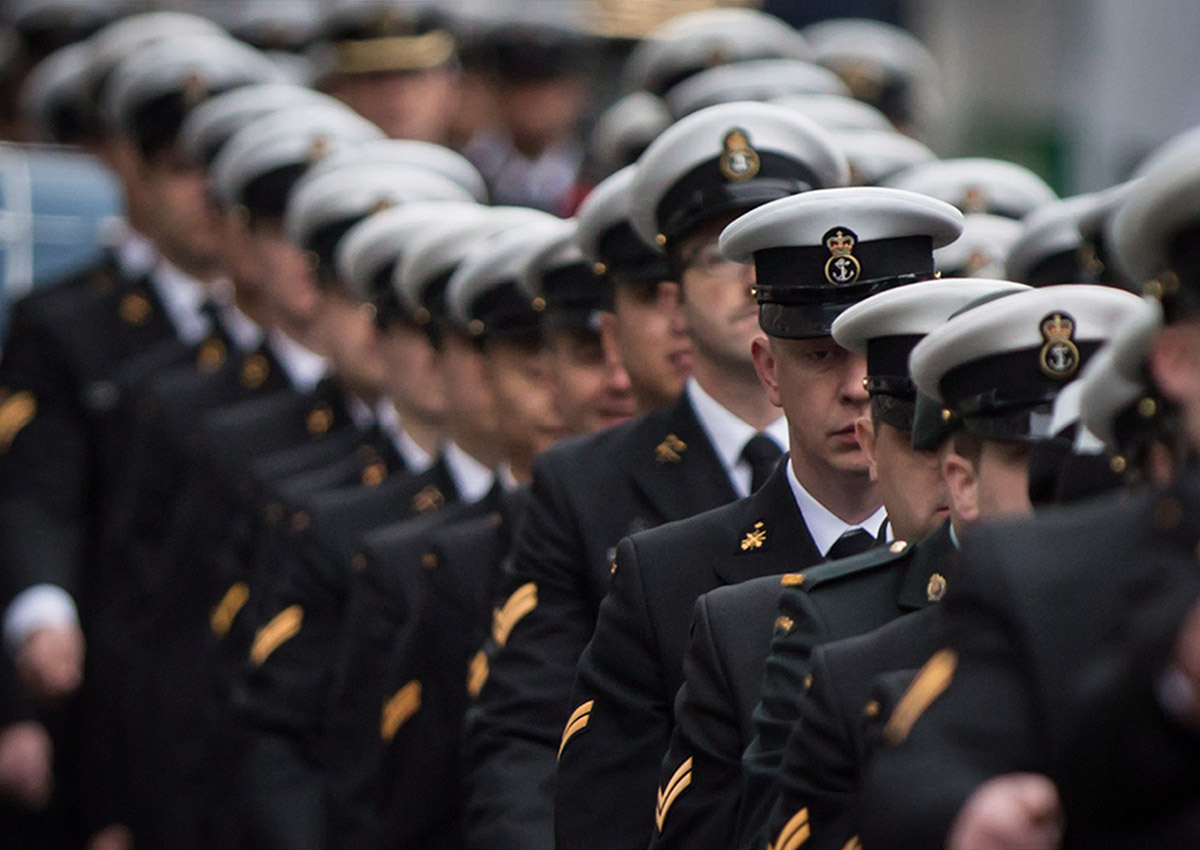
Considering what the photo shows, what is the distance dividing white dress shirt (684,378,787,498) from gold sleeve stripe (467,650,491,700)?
65 centimetres

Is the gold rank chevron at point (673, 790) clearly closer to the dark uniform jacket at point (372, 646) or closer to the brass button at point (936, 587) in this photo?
the brass button at point (936, 587)

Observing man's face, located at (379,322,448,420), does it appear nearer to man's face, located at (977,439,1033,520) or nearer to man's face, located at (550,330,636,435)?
man's face, located at (550,330,636,435)

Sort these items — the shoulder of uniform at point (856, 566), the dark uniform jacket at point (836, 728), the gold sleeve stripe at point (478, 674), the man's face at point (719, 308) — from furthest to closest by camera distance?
the gold sleeve stripe at point (478, 674)
the man's face at point (719, 308)
the shoulder of uniform at point (856, 566)
the dark uniform jacket at point (836, 728)

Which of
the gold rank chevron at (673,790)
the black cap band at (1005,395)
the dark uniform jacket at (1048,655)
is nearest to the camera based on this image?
the dark uniform jacket at (1048,655)

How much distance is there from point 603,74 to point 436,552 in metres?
7.72

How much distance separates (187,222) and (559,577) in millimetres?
4838

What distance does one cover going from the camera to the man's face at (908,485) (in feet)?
12.8

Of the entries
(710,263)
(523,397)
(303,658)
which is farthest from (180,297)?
(710,263)

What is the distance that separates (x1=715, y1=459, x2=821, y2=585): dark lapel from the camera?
4441 millimetres

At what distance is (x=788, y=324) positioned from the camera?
439 cm

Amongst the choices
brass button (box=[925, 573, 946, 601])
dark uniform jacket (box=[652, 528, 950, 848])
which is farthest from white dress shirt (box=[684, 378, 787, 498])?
brass button (box=[925, 573, 946, 601])

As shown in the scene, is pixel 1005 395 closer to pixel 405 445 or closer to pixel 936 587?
pixel 936 587

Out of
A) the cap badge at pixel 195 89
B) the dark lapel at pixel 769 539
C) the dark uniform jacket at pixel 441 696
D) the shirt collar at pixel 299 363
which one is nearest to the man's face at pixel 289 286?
the shirt collar at pixel 299 363

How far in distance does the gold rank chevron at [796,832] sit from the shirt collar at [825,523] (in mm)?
912
